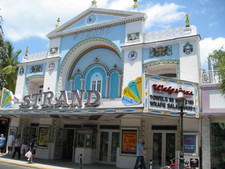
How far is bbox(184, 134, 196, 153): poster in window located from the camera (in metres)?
13.5

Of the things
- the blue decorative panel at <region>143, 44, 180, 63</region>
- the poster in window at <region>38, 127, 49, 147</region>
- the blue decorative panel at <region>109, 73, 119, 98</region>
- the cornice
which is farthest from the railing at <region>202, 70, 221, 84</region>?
the poster in window at <region>38, 127, 49, 147</region>

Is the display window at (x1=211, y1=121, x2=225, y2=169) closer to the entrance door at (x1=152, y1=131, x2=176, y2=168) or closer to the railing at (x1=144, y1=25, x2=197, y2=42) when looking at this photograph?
the entrance door at (x1=152, y1=131, x2=176, y2=168)

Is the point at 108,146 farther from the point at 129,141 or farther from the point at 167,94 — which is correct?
the point at 167,94

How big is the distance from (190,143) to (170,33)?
6773 millimetres

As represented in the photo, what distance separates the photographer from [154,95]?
12.8m

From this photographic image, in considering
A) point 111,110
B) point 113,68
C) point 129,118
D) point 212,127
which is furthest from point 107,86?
point 212,127

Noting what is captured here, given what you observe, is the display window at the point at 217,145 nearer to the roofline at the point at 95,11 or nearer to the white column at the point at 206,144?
the white column at the point at 206,144

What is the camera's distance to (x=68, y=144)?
19.6 m

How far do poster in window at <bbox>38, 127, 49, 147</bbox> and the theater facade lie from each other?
8cm

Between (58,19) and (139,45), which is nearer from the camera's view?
(139,45)

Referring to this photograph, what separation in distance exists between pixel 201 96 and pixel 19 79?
51.4 feet

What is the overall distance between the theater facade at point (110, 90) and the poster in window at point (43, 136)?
0.25 ft

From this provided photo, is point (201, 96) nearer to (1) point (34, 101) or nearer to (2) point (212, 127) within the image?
(2) point (212, 127)

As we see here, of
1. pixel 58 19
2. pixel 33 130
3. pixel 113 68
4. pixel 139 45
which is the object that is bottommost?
pixel 33 130
